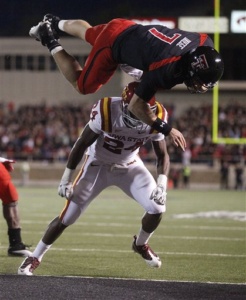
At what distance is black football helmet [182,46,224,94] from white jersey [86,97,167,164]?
686 mm

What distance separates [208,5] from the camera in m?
27.8

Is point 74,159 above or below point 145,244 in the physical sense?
above

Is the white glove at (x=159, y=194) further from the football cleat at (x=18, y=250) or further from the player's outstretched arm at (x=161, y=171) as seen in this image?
the football cleat at (x=18, y=250)

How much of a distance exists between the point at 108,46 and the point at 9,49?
89.8 ft

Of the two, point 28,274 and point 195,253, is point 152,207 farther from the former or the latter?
point 195,253

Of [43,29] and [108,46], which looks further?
[43,29]

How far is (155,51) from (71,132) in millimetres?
18515

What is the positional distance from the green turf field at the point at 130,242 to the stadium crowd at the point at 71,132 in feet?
24.5

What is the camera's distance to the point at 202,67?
16.8 ft

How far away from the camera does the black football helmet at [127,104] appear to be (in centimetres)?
569

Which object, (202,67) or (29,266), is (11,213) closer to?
(29,266)

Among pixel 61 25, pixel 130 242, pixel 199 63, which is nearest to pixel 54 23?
pixel 61 25

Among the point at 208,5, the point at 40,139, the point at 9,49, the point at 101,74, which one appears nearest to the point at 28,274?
the point at 101,74

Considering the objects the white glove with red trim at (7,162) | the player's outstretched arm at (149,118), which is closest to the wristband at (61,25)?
the player's outstretched arm at (149,118)
